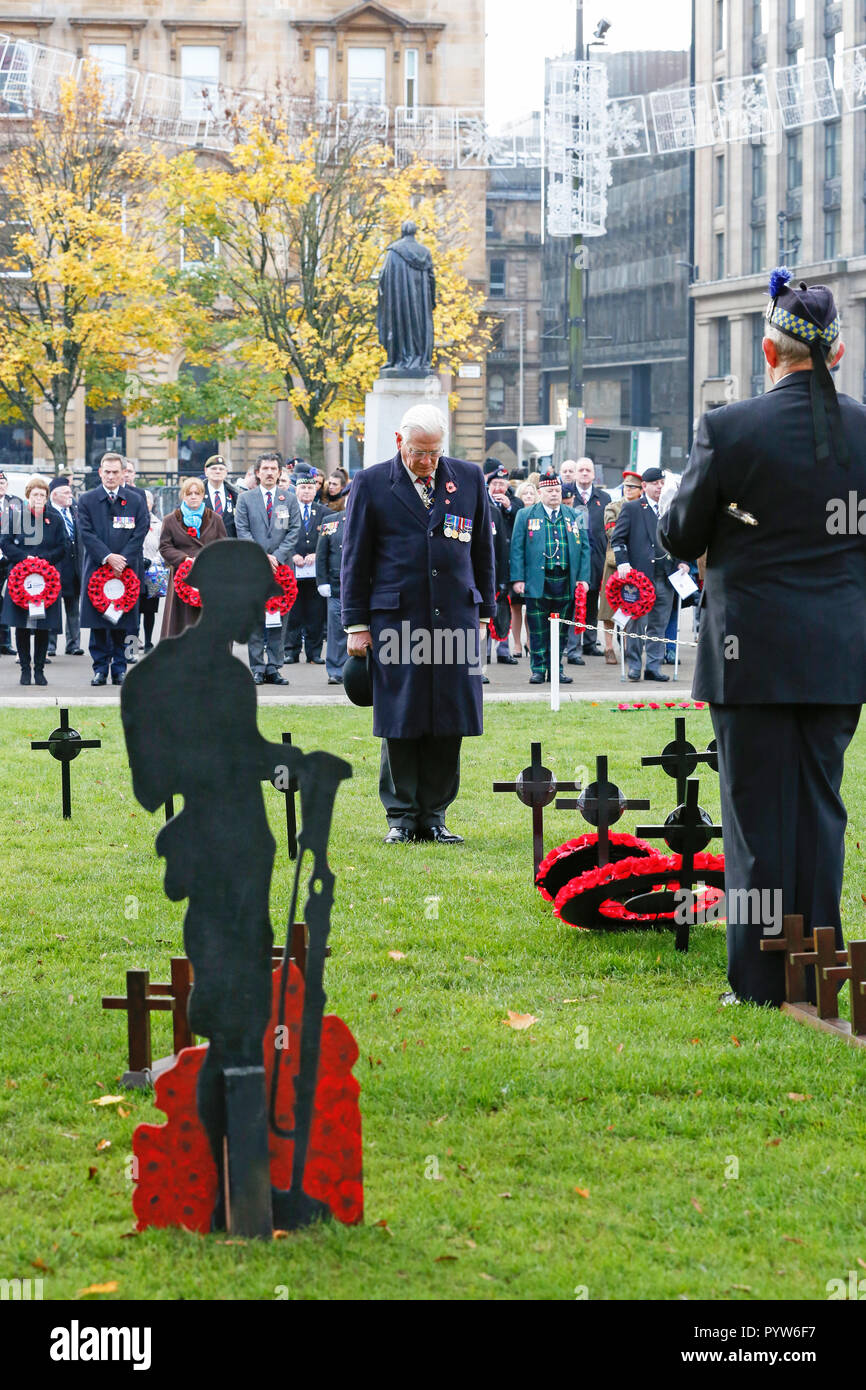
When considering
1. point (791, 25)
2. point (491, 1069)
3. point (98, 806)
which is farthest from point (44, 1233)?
point (791, 25)

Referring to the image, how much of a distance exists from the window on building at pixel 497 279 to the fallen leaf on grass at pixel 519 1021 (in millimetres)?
92460

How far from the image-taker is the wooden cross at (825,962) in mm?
5715

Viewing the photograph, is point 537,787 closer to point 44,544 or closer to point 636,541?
point 636,541

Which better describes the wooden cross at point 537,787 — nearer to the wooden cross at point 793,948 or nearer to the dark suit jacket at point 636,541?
the wooden cross at point 793,948

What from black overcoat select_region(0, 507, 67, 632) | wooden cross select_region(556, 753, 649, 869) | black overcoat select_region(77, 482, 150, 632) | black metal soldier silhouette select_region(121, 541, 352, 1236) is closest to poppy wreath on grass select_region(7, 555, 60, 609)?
black overcoat select_region(77, 482, 150, 632)

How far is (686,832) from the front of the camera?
693cm

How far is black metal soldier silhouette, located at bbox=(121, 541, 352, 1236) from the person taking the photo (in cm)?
400

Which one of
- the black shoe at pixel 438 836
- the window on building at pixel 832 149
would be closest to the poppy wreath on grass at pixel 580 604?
the black shoe at pixel 438 836

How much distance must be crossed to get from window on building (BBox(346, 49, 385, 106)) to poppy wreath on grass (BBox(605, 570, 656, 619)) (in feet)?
135

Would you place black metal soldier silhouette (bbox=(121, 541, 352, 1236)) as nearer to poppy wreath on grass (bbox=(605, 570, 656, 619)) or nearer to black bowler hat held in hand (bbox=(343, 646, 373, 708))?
black bowler hat held in hand (bbox=(343, 646, 373, 708))

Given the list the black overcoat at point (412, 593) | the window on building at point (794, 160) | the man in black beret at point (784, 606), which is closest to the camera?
the man in black beret at point (784, 606)

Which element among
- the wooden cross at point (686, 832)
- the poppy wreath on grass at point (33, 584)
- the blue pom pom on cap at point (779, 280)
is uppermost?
the blue pom pom on cap at point (779, 280)

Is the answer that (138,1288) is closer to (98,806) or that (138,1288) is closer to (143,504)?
(98,806)
